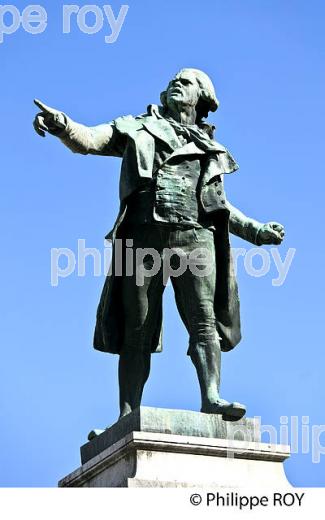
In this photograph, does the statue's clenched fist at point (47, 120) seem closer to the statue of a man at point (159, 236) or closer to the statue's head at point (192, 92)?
the statue of a man at point (159, 236)

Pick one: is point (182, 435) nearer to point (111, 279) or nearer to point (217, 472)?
point (217, 472)

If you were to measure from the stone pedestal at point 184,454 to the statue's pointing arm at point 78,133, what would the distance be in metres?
2.59

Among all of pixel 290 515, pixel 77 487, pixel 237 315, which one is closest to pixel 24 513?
pixel 77 487

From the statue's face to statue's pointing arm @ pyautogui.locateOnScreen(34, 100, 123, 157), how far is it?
67cm

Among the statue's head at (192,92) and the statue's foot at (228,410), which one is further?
the statue's head at (192,92)

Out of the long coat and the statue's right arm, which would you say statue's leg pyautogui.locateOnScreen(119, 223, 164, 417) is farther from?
the statue's right arm

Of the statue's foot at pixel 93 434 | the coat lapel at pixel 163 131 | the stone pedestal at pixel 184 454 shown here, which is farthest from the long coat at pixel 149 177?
the stone pedestal at pixel 184 454

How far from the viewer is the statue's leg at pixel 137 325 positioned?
13.0 metres

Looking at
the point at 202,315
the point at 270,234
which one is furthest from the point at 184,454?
the point at 270,234

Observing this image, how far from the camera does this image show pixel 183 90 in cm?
1355

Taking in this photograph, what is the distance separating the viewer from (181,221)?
42.5 feet

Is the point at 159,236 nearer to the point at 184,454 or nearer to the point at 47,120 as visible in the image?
the point at 47,120

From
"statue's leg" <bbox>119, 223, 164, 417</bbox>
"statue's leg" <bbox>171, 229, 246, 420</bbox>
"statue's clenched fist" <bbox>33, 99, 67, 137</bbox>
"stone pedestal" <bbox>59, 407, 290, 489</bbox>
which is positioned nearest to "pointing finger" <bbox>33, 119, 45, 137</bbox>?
"statue's clenched fist" <bbox>33, 99, 67, 137</bbox>

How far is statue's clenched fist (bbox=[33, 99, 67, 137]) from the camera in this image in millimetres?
12641
